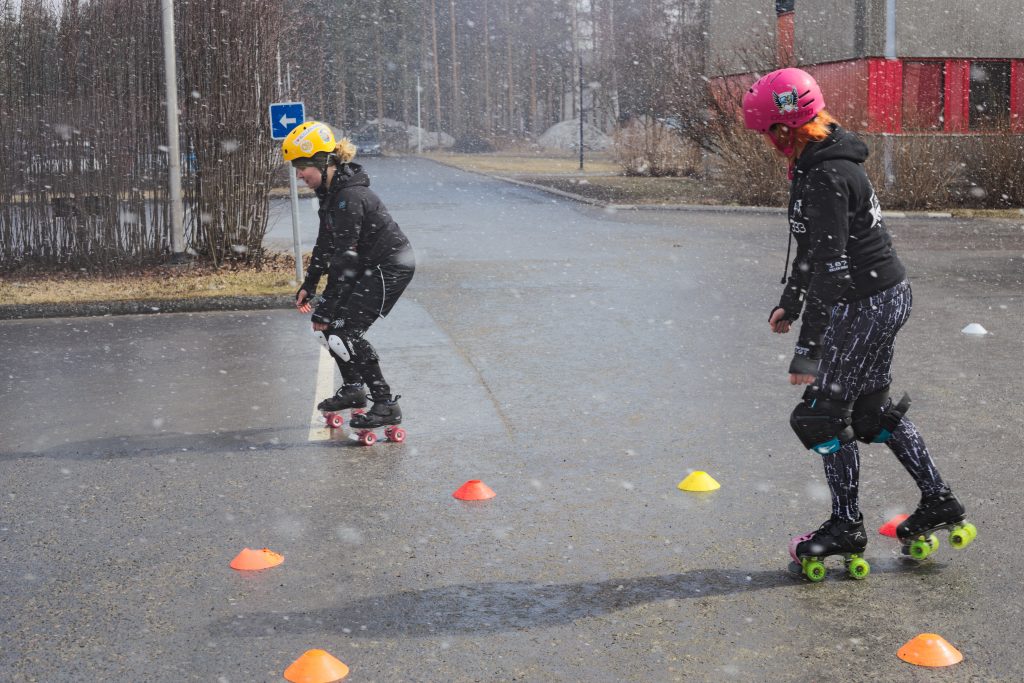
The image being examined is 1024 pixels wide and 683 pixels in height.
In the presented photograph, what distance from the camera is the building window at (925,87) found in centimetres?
2933

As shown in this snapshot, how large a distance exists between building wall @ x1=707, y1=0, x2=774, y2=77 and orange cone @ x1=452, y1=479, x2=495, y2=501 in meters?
30.4

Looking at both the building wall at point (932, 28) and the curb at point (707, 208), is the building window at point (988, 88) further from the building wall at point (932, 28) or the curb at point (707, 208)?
the curb at point (707, 208)

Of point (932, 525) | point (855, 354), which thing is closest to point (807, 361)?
point (855, 354)

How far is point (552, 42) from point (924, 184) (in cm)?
8116

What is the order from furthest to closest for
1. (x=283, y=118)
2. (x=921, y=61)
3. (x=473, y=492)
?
(x=921, y=61) → (x=283, y=118) → (x=473, y=492)

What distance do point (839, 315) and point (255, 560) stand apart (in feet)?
8.17

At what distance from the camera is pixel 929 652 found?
4.02m

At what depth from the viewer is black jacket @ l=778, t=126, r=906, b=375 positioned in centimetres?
452

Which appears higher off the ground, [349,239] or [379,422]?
[349,239]

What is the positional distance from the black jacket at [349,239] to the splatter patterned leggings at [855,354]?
3182 mm

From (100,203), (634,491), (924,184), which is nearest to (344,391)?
(634,491)

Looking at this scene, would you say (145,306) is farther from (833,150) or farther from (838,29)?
(838,29)

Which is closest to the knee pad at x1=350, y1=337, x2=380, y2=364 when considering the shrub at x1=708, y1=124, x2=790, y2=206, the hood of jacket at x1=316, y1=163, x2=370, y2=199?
the hood of jacket at x1=316, y1=163, x2=370, y2=199

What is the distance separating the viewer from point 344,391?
299 inches
